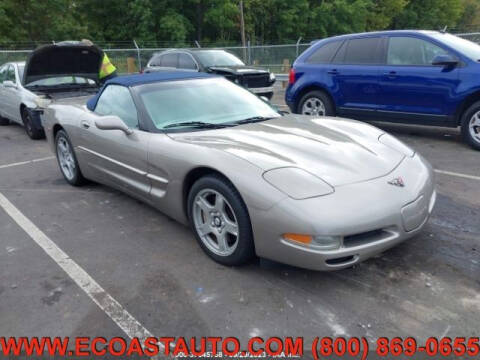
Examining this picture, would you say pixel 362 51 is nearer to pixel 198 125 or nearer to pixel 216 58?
pixel 198 125

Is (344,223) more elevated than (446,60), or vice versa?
(446,60)

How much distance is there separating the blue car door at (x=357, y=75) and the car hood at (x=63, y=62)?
14.1 ft

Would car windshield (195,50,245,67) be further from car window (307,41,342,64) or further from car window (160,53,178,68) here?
car window (307,41,342,64)

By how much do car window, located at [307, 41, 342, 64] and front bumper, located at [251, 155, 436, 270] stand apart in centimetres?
510

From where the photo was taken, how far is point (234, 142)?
3.17 metres

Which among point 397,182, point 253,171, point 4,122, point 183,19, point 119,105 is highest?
point 183,19

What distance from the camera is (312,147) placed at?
3121 mm

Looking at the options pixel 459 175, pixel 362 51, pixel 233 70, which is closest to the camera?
pixel 459 175

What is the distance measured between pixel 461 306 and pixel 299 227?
3.66 feet

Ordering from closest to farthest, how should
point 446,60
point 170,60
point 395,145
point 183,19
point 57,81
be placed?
point 395,145 < point 446,60 < point 57,81 < point 170,60 < point 183,19

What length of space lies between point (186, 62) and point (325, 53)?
4.97 meters

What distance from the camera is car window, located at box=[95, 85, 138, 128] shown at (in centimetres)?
388

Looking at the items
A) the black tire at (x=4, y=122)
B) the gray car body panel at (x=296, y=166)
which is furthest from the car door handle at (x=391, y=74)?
the black tire at (x=4, y=122)

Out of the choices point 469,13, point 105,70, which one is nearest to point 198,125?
point 105,70
